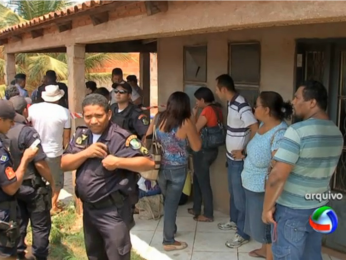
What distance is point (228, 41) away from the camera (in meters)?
5.54

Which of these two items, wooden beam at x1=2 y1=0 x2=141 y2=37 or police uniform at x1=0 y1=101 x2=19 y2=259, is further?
wooden beam at x1=2 y1=0 x2=141 y2=37

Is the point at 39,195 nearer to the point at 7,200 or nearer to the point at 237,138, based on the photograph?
the point at 7,200

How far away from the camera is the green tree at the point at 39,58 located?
Result: 15.6 meters

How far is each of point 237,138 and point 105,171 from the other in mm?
1917

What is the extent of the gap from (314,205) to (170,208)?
1.96m

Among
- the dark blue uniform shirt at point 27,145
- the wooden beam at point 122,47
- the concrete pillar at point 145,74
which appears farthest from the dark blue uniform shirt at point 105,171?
the concrete pillar at point 145,74

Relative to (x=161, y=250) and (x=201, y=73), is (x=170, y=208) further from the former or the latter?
(x=201, y=73)

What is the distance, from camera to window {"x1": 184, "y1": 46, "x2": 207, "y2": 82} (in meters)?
6.01

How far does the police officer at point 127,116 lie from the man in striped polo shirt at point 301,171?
2422 mm

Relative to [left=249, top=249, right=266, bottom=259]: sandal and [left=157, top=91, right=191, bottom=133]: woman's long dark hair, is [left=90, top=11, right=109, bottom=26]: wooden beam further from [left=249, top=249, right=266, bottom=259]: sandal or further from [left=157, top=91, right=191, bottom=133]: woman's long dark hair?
[left=249, top=249, right=266, bottom=259]: sandal

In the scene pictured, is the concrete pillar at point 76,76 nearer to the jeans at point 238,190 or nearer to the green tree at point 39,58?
the jeans at point 238,190

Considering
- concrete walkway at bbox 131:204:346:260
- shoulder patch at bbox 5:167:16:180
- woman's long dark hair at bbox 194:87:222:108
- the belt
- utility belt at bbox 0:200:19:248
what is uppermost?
woman's long dark hair at bbox 194:87:222:108

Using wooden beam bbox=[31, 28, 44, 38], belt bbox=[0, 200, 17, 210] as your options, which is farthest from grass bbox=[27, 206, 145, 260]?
wooden beam bbox=[31, 28, 44, 38]

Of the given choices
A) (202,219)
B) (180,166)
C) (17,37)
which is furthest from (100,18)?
(17,37)
